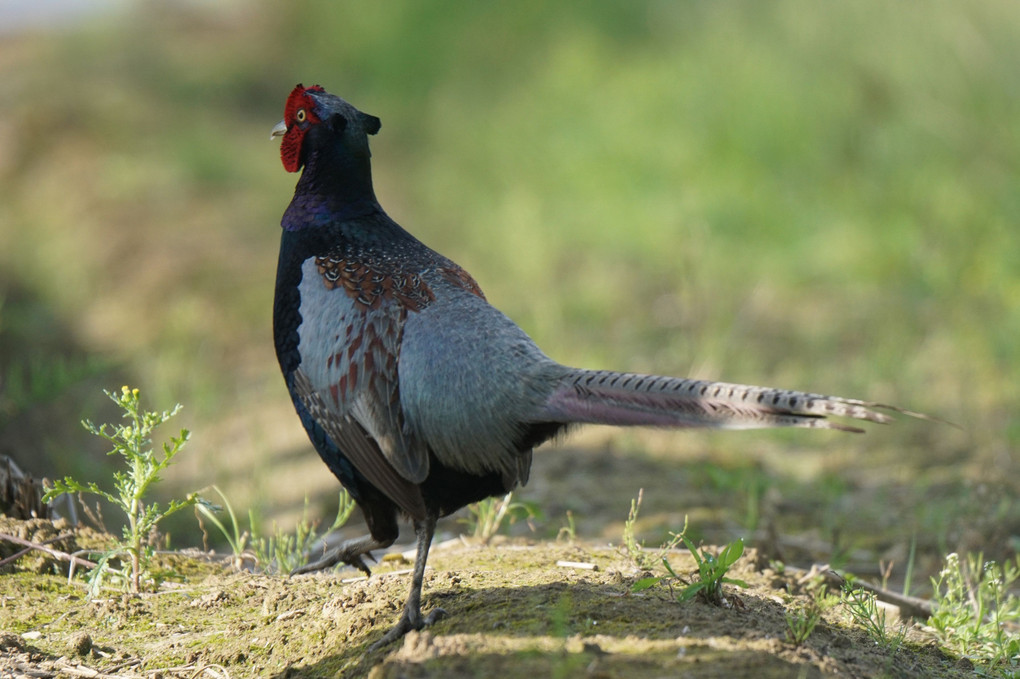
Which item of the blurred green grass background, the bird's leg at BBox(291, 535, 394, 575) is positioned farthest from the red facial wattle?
the blurred green grass background

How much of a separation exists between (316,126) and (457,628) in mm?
2026

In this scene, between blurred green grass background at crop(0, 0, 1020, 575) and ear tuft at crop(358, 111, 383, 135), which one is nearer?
ear tuft at crop(358, 111, 383, 135)

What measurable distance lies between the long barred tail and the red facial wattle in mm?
1646

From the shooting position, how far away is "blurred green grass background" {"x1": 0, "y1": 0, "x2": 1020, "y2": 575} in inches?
255

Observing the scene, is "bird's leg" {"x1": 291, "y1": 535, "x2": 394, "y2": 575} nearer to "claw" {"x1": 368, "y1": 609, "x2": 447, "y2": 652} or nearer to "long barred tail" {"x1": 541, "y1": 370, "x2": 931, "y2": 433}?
"claw" {"x1": 368, "y1": 609, "x2": 447, "y2": 652}

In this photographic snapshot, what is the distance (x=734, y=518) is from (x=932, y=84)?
18.0 ft

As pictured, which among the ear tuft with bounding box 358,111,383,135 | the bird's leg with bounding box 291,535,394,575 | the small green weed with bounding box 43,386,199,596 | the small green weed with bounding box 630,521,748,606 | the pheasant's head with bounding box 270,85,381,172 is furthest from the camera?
the ear tuft with bounding box 358,111,383,135

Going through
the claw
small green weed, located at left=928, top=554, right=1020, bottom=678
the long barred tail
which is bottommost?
small green weed, located at left=928, top=554, right=1020, bottom=678

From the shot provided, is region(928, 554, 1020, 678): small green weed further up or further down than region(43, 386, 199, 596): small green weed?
further down

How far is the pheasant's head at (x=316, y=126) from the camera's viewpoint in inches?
162

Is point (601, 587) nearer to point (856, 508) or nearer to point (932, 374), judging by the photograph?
point (856, 508)

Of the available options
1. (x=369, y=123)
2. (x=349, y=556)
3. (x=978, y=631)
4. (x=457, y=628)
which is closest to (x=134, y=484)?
(x=349, y=556)

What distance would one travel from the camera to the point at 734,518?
5324 millimetres

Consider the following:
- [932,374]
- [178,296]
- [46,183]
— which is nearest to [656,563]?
[932,374]
